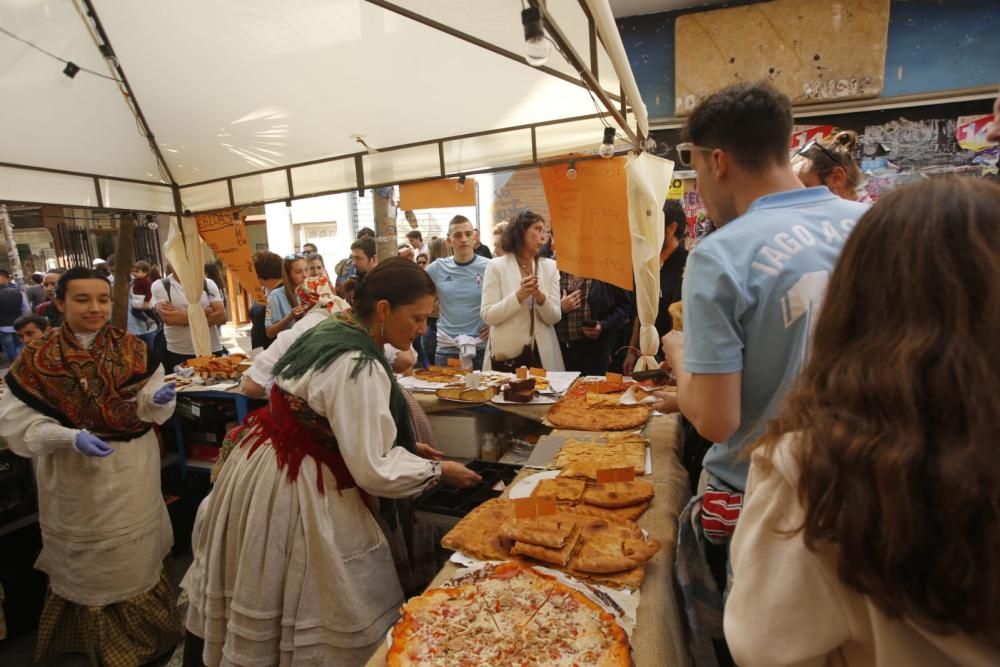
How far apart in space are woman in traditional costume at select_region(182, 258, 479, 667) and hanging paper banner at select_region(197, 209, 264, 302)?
3.61m

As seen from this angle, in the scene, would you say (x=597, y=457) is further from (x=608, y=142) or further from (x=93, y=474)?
(x=93, y=474)

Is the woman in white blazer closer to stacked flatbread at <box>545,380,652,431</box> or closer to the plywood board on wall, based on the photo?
stacked flatbread at <box>545,380,652,431</box>

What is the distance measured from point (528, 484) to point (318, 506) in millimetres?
790

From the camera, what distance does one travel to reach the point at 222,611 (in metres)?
1.99

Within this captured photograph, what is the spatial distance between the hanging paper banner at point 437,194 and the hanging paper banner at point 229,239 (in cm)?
171

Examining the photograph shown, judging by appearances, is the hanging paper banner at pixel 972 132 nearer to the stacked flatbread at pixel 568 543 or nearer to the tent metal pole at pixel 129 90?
the stacked flatbread at pixel 568 543

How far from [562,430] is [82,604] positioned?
8.36ft

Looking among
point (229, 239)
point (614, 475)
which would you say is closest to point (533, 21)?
point (614, 475)

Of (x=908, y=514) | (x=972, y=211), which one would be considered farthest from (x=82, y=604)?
(x=972, y=211)

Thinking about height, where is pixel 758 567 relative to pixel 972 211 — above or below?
below

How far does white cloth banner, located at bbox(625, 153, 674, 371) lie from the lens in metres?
2.94

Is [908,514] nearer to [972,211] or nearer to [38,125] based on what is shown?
[972,211]

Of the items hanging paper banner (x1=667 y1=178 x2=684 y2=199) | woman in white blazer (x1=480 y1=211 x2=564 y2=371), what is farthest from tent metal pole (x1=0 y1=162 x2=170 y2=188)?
hanging paper banner (x1=667 y1=178 x2=684 y2=199)

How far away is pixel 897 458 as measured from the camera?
59 cm
